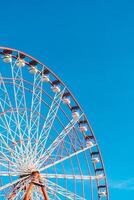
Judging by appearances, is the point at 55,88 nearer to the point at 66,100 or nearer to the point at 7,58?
the point at 66,100

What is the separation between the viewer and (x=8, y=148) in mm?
26625

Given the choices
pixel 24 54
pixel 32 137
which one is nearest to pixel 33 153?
pixel 32 137

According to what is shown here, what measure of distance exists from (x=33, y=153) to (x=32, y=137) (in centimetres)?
109

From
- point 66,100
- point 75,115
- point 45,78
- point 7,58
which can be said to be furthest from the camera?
point 66,100

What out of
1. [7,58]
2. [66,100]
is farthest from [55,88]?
[7,58]

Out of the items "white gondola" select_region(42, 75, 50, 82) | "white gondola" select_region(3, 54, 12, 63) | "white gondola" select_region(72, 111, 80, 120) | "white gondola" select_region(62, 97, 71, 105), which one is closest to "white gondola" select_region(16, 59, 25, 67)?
Result: "white gondola" select_region(3, 54, 12, 63)

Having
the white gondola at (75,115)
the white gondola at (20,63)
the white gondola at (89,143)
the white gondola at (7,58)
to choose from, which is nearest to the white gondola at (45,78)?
the white gondola at (20,63)

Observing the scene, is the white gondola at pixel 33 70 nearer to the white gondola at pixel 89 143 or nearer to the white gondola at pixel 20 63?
the white gondola at pixel 20 63

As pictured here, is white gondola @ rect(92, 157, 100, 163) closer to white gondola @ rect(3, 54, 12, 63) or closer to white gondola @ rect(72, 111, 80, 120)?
white gondola @ rect(72, 111, 80, 120)

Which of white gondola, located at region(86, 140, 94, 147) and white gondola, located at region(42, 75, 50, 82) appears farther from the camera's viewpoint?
white gondola, located at region(86, 140, 94, 147)

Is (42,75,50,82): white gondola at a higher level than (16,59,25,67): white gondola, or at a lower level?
higher

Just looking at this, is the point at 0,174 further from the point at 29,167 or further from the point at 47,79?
the point at 47,79

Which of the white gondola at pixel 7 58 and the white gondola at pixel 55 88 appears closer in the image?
the white gondola at pixel 7 58

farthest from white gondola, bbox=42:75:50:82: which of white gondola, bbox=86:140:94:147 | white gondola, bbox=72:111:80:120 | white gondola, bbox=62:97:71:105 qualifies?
white gondola, bbox=86:140:94:147
